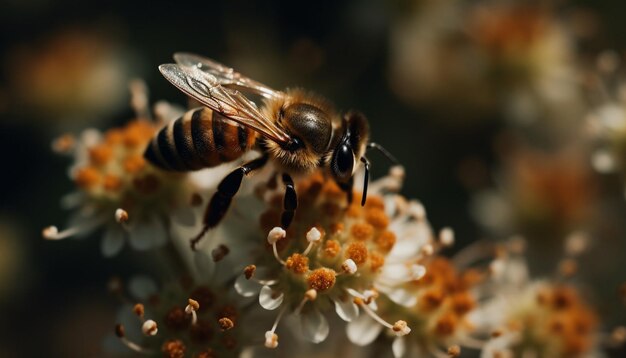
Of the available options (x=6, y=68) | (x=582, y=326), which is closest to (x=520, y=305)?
(x=582, y=326)

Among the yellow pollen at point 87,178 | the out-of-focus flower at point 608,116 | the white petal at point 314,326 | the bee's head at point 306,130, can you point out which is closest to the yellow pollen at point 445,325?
the white petal at point 314,326

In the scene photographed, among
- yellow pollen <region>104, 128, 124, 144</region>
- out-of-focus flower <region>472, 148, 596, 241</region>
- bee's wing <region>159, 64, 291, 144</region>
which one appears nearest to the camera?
bee's wing <region>159, 64, 291, 144</region>

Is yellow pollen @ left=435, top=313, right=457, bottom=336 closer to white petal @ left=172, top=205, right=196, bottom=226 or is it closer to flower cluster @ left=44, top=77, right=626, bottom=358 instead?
flower cluster @ left=44, top=77, right=626, bottom=358

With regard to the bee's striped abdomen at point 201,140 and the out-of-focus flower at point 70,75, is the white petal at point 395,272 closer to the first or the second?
the bee's striped abdomen at point 201,140

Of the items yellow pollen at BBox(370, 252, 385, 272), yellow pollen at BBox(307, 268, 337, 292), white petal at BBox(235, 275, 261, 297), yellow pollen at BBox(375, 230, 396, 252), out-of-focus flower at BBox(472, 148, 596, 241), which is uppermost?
out-of-focus flower at BBox(472, 148, 596, 241)

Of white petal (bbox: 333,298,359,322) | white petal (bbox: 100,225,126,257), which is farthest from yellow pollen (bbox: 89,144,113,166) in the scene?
white petal (bbox: 333,298,359,322)

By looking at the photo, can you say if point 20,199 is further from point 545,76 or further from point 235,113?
point 545,76

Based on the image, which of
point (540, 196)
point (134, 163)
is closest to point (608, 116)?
point (540, 196)
